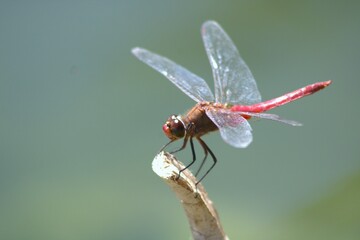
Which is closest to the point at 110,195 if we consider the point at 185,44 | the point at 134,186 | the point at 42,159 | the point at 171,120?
the point at 134,186

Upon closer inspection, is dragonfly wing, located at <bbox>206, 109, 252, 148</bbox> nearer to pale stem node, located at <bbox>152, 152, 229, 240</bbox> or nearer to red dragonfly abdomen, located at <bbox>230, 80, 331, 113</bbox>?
red dragonfly abdomen, located at <bbox>230, 80, 331, 113</bbox>

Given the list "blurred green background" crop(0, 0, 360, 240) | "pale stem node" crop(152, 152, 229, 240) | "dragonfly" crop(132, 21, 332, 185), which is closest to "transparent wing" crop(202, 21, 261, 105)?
"dragonfly" crop(132, 21, 332, 185)

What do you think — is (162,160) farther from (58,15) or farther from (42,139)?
(58,15)

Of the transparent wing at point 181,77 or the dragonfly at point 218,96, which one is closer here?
the dragonfly at point 218,96

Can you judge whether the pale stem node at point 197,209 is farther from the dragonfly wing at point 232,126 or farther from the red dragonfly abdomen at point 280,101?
the red dragonfly abdomen at point 280,101

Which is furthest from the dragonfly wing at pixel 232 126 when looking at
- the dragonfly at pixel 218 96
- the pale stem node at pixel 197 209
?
the pale stem node at pixel 197 209

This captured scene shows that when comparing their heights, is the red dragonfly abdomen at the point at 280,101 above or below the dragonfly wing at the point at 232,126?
above

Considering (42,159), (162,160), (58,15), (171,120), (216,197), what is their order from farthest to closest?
(58,15), (42,159), (216,197), (171,120), (162,160)
